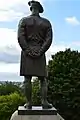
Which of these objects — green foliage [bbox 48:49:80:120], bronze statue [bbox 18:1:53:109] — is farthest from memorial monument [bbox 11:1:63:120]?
green foliage [bbox 48:49:80:120]

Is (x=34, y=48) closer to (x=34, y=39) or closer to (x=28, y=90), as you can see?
(x=34, y=39)

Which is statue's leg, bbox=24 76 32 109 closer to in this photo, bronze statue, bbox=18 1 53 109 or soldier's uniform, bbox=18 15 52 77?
bronze statue, bbox=18 1 53 109

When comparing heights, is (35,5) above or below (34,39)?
above

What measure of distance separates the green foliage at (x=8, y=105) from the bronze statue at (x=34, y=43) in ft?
92.9

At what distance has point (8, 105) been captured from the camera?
4209 cm

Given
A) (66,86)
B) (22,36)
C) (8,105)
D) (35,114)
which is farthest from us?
(8,105)

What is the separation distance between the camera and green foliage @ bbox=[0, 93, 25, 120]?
4028cm

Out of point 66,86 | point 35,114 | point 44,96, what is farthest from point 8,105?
point 35,114

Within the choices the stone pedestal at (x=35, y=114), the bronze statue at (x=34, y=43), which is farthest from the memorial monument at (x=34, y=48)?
the stone pedestal at (x=35, y=114)

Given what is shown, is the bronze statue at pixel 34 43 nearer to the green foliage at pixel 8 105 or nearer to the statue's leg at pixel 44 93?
the statue's leg at pixel 44 93

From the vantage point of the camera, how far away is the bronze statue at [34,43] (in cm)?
1160

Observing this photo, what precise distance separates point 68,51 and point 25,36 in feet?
86.9

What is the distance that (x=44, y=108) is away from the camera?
454 inches

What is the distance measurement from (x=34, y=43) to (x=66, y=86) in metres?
22.6
